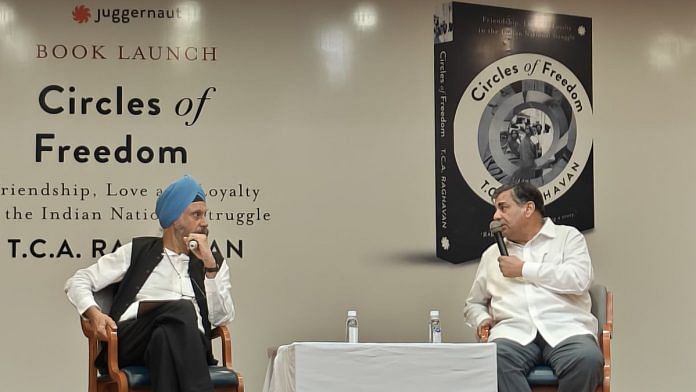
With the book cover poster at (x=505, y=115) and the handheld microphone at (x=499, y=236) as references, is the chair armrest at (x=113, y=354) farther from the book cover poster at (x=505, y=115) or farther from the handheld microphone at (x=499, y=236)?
the book cover poster at (x=505, y=115)

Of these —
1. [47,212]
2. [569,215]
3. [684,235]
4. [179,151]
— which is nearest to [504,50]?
[569,215]

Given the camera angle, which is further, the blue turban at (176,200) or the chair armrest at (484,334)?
the chair armrest at (484,334)

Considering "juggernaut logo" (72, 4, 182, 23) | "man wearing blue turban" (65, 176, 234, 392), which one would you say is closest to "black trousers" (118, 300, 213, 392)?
"man wearing blue turban" (65, 176, 234, 392)

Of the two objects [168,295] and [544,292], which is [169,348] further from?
[544,292]

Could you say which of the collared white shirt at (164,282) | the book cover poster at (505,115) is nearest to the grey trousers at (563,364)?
the collared white shirt at (164,282)

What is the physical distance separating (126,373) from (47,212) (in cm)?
178

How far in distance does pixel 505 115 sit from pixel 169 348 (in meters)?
2.74

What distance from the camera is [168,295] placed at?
516 cm

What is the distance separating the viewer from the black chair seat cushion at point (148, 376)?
15.5ft

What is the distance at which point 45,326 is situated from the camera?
6.20 m

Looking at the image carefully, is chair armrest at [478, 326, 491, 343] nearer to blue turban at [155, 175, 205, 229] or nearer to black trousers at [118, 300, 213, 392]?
black trousers at [118, 300, 213, 392]

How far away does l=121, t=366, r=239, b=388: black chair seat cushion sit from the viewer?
→ 4.72 meters

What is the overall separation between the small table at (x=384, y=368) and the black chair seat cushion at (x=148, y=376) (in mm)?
402

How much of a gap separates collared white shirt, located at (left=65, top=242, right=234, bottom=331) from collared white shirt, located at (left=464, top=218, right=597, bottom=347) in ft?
3.91
